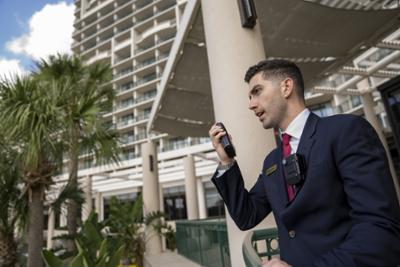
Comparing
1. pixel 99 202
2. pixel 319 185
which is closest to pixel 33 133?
pixel 319 185

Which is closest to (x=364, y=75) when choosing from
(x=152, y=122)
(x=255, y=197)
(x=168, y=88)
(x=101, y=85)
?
(x=168, y=88)

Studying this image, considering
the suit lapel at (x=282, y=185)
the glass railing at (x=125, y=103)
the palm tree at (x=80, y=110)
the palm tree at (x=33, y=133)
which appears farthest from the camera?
the glass railing at (x=125, y=103)

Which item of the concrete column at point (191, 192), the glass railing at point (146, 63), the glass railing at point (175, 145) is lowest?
the concrete column at point (191, 192)

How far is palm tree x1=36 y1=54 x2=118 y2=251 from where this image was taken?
654 centimetres

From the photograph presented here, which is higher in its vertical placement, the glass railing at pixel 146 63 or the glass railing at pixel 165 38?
the glass railing at pixel 165 38

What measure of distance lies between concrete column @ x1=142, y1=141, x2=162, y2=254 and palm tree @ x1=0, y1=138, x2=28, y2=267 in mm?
6140

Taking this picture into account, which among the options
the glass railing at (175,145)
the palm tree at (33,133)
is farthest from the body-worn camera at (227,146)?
the glass railing at (175,145)

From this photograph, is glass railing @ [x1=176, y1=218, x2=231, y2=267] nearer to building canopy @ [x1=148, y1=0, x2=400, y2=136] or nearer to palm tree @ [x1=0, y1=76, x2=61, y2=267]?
palm tree @ [x1=0, y1=76, x2=61, y2=267]

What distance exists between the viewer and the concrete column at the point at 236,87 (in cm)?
254

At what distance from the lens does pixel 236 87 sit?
8.94 ft

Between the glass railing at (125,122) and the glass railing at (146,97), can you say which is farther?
the glass railing at (146,97)

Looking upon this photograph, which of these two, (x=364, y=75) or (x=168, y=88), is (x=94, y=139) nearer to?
(x=168, y=88)

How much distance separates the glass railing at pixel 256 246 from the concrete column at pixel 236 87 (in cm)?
32

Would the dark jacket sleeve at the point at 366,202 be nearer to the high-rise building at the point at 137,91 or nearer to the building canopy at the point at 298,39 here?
the building canopy at the point at 298,39
